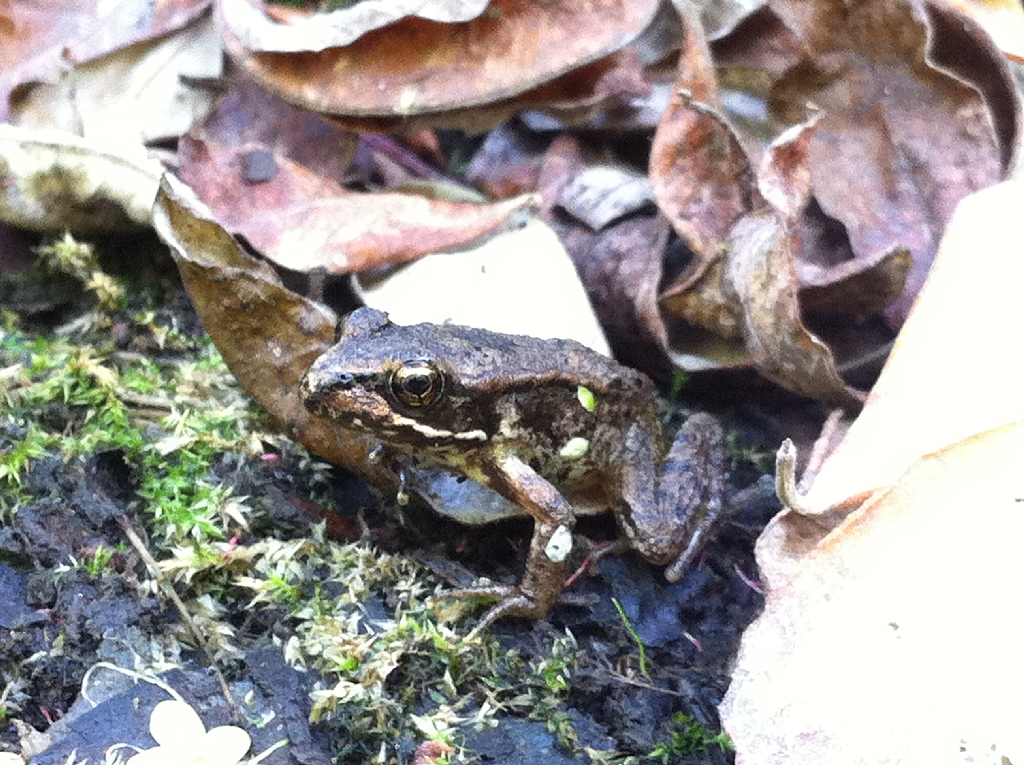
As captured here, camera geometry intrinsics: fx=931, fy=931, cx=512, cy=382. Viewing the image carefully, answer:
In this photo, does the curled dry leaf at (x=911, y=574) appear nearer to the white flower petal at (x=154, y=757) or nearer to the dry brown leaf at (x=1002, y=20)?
the white flower petal at (x=154, y=757)

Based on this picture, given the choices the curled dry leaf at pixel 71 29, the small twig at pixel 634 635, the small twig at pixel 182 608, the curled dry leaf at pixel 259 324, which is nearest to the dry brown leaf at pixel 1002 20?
the small twig at pixel 634 635

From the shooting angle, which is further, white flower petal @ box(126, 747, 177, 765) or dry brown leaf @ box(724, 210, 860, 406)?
dry brown leaf @ box(724, 210, 860, 406)

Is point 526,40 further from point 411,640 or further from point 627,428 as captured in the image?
point 411,640

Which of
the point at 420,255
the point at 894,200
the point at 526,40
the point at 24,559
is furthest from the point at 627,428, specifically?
the point at 24,559

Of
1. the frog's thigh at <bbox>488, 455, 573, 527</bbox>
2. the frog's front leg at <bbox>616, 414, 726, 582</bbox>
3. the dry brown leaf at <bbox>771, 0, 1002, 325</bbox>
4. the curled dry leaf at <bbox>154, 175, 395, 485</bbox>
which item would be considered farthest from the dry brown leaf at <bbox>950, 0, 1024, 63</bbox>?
the curled dry leaf at <bbox>154, 175, 395, 485</bbox>

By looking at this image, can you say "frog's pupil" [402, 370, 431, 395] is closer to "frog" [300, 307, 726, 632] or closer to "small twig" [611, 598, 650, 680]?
"frog" [300, 307, 726, 632]

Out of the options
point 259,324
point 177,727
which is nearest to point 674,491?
point 259,324
